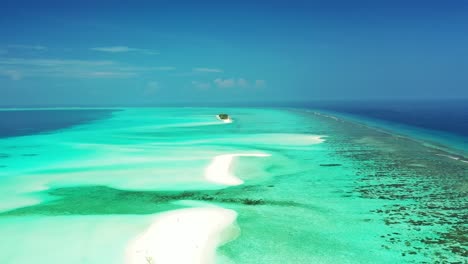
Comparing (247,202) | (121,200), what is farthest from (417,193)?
(121,200)

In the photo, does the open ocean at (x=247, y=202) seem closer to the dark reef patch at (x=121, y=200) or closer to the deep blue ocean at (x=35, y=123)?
the dark reef patch at (x=121, y=200)

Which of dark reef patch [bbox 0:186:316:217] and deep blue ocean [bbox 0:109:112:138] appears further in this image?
deep blue ocean [bbox 0:109:112:138]

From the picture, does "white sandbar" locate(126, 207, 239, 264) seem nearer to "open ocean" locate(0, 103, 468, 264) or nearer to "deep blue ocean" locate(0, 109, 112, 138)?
"open ocean" locate(0, 103, 468, 264)

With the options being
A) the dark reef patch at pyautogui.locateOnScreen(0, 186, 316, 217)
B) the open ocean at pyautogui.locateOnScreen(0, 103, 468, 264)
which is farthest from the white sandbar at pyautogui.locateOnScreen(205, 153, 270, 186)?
the dark reef patch at pyautogui.locateOnScreen(0, 186, 316, 217)

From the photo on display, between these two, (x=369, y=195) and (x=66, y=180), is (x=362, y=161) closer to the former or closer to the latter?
(x=369, y=195)

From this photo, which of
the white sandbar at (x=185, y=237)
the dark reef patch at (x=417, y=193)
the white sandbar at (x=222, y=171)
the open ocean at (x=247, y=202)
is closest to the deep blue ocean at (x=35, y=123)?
the open ocean at (x=247, y=202)
